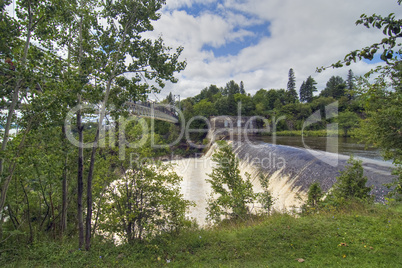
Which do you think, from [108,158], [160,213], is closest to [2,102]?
[108,158]

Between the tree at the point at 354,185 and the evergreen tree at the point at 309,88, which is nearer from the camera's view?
the tree at the point at 354,185

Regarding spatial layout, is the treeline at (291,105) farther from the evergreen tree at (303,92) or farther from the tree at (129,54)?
the tree at (129,54)

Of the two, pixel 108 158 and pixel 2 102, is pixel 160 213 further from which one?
pixel 2 102

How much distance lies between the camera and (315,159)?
60.3 feet

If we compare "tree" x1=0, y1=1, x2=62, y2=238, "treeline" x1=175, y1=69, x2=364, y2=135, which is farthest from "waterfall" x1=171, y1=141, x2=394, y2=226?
"treeline" x1=175, y1=69, x2=364, y2=135

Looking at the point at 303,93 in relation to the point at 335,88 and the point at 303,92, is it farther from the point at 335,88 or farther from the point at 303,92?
the point at 335,88

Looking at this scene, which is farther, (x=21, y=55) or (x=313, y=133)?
(x=313, y=133)

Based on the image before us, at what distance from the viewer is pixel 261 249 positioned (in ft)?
18.4

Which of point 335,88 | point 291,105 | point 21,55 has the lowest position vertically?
point 21,55

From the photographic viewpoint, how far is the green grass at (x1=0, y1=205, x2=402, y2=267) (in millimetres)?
4930

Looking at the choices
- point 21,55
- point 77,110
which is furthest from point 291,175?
point 21,55

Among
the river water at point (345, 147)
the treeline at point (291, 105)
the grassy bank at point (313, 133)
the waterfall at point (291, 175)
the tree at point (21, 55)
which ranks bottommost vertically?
the waterfall at point (291, 175)

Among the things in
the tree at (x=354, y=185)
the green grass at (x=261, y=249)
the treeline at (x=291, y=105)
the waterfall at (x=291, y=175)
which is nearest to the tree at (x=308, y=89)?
the treeline at (x=291, y=105)

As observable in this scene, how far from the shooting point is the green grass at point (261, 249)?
16.2 ft
